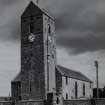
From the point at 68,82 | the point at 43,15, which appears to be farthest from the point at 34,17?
the point at 68,82

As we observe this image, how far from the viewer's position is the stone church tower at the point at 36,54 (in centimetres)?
4956

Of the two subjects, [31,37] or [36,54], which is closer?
[36,54]

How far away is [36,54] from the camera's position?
165 ft

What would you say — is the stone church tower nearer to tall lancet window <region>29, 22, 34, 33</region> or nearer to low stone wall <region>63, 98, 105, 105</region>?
tall lancet window <region>29, 22, 34, 33</region>

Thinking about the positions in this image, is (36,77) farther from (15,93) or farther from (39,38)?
(15,93)

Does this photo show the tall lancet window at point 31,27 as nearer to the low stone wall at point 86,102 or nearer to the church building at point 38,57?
the church building at point 38,57

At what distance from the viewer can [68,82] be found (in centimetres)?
5766

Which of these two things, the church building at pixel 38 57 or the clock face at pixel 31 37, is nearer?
the church building at pixel 38 57

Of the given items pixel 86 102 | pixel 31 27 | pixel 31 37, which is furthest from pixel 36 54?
pixel 86 102

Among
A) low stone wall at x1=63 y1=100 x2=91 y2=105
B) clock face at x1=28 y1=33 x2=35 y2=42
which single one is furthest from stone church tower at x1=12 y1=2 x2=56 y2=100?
low stone wall at x1=63 y1=100 x2=91 y2=105

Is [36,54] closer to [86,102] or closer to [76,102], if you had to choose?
[76,102]

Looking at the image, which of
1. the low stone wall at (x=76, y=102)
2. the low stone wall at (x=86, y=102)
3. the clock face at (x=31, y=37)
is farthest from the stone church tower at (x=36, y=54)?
the low stone wall at (x=86, y=102)

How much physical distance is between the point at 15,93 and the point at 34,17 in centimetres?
1788

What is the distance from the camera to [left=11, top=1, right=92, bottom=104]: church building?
4959cm
